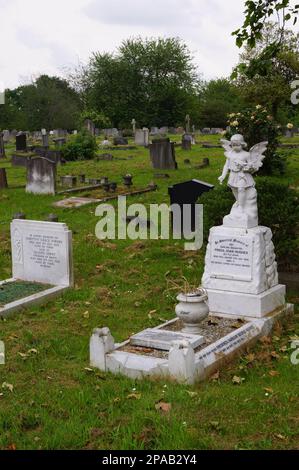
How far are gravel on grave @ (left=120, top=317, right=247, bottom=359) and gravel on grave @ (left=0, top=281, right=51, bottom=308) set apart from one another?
113 inches

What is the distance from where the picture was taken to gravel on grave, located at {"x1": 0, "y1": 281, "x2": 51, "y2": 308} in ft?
31.1

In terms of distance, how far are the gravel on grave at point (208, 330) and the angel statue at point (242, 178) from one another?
1345 mm

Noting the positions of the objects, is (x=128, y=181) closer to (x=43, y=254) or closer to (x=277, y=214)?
(x=43, y=254)

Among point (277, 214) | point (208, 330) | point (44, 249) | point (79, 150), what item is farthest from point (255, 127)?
point (79, 150)

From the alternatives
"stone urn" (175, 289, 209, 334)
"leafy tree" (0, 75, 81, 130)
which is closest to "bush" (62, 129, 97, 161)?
"stone urn" (175, 289, 209, 334)

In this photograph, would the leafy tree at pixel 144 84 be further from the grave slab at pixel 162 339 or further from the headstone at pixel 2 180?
the grave slab at pixel 162 339

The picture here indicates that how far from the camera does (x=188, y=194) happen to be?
44.9 ft

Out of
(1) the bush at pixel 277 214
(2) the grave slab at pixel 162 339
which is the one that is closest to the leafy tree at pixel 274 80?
(1) the bush at pixel 277 214

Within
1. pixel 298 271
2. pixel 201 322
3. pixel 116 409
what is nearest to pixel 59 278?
pixel 201 322

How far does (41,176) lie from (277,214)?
35.9 feet

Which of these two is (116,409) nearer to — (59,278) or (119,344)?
(119,344)

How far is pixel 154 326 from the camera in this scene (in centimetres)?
823

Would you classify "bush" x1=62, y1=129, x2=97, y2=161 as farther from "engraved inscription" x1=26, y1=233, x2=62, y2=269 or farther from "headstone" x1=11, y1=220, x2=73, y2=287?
"engraved inscription" x1=26, y1=233, x2=62, y2=269

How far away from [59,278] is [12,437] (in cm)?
502
